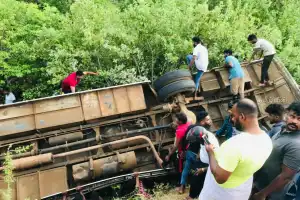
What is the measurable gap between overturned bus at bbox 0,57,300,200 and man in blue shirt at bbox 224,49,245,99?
0.75ft

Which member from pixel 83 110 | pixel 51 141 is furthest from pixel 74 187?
pixel 83 110

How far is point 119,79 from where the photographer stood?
8.49 m

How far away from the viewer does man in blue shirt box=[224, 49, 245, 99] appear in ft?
20.7

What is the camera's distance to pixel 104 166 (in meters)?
5.39

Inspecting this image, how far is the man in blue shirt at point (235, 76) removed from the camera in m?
6.31

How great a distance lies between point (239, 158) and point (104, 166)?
3.59m

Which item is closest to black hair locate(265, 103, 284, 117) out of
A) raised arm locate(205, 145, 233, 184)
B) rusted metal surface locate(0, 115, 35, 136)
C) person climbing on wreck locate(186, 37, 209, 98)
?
raised arm locate(205, 145, 233, 184)

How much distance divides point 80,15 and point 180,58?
3.48 m

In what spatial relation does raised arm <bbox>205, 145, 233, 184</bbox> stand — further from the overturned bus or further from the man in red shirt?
the man in red shirt

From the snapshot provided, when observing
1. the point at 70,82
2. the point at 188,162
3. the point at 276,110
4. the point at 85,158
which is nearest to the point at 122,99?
the point at 85,158

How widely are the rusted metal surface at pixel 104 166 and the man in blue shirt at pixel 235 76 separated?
281cm

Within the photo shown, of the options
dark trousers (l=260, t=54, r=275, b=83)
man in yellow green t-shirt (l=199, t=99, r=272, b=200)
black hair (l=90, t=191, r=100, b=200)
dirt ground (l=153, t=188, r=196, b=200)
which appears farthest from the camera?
dark trousers (l=260, t=54, r=275, b=83)

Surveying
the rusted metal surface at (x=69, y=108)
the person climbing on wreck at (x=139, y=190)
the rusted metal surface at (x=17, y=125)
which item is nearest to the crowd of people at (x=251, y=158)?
the person climbing on wreck at (x=139, y=190)

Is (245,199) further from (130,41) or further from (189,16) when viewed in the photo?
(189,16)
